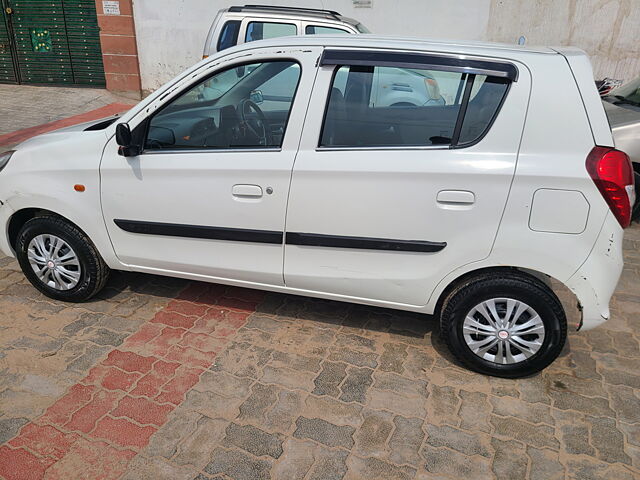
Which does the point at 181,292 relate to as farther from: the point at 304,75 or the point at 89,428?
the point at 304,75

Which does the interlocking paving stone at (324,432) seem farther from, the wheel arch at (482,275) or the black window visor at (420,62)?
the black window visor at (420,62)

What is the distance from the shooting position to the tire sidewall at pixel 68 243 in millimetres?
3600

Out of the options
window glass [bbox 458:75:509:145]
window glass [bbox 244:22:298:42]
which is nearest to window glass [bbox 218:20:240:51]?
window glass [bbox 244:22:298:42]

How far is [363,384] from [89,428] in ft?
4.83

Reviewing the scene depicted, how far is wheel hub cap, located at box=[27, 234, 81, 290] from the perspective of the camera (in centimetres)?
366

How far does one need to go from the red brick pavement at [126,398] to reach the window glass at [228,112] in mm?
1200

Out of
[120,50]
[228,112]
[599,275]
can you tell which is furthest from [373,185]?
[120,50]

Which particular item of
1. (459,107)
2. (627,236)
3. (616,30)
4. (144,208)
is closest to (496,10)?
(616,30)

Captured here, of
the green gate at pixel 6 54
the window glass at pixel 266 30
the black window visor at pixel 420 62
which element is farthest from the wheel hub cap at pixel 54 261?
the green gate at pixel 6 54

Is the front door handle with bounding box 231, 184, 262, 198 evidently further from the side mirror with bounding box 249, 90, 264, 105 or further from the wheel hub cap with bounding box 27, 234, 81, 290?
the wheel hub cap with bounding box 27, 234, 81, 290

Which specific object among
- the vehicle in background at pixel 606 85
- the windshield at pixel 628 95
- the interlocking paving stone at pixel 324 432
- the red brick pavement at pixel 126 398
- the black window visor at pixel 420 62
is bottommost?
the red brick pavement at pixel 126 398

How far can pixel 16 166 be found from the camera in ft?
11.7

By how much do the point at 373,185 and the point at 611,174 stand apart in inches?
46.7

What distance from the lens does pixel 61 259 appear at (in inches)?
145
